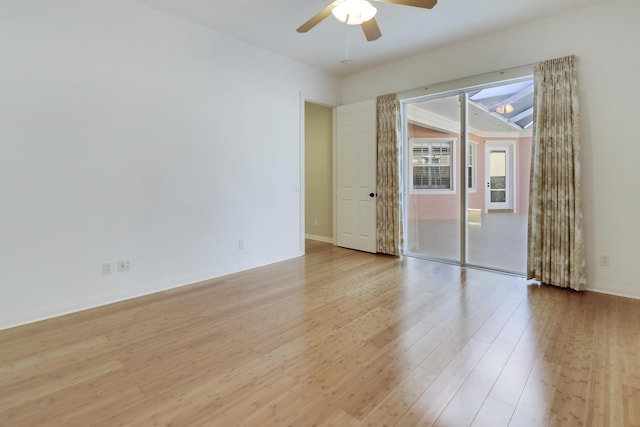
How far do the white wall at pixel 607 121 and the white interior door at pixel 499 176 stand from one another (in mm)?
923

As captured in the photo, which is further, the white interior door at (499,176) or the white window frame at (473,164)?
the white window frame at (473,164)

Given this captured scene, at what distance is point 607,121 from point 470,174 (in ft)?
5.09

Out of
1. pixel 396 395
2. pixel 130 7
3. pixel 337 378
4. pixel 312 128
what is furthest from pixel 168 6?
pixel 396 395

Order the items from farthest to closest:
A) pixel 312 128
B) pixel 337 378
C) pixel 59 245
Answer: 1. pixel 312 128
2. pixel 59 245
3. pixel 337 378

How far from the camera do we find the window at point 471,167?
449cm

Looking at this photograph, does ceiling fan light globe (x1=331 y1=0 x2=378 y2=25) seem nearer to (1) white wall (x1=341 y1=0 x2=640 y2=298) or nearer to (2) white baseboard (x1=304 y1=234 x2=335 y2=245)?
(1) white wall (x1=341 y1=0 x2=640 y2=298)

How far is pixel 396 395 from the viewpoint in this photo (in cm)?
177

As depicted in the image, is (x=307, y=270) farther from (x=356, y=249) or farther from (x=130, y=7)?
(x=130, y=7)

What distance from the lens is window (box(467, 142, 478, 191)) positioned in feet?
14.7

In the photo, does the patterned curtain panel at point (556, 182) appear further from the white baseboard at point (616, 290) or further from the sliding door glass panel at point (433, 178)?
the sliding door glass panel at point (433, 178)

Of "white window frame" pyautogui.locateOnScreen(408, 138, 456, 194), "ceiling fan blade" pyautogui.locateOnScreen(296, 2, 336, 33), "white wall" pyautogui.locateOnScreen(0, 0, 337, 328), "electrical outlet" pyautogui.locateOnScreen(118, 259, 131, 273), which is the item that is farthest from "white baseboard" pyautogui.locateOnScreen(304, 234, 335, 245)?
"ceiling fan blade" pyautogui.locateOnScreen(296, 2, 336, 33)

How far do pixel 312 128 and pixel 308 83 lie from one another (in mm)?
1287

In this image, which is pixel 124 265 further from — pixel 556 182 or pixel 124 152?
pixel 556 182

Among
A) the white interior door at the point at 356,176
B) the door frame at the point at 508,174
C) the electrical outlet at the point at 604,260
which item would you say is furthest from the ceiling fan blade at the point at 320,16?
the electrical outlet at the point at 604,260
